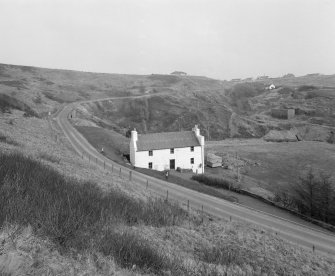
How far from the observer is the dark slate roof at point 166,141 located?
54.7 m

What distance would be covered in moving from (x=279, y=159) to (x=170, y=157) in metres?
31.2

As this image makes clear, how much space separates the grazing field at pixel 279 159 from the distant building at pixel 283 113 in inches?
1370

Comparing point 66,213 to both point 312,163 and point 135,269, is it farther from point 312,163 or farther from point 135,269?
point 312,163

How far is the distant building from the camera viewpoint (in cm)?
12206

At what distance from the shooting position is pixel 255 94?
16500cm

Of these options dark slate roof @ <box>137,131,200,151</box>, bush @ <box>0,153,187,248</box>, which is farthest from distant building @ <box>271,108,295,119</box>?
bush @ <box>0,153,187,248</box>

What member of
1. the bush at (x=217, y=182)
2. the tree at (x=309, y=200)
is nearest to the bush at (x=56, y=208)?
the tree at (x=309, y=200)

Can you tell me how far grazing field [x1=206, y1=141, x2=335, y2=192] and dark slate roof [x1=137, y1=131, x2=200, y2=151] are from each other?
13.1 meters

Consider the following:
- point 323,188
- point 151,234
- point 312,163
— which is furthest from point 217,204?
point 312,163

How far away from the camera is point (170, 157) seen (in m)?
55.6

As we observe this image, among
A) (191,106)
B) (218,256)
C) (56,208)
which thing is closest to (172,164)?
(218,256)

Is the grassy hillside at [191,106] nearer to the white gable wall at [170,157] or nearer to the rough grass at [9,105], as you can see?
the rough grass at [9,105]

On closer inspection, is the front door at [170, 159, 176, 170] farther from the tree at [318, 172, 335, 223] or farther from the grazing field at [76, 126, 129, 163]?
the tree at [318, 172, 335, 223]

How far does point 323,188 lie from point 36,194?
36771 millimetres
